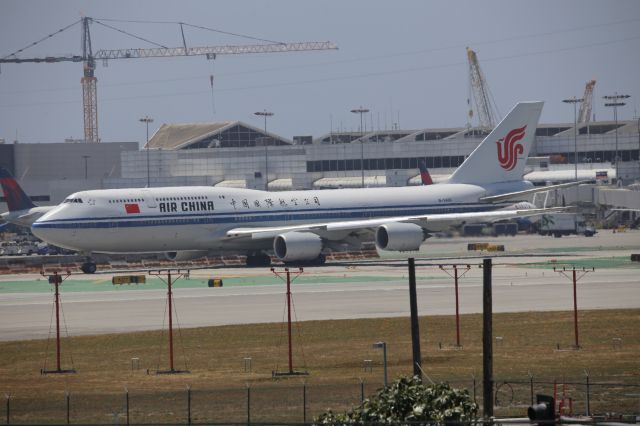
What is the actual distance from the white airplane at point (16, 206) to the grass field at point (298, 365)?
60.6 metres

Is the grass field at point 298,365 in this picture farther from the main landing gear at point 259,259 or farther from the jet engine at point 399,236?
the main landing gear at point 259,259

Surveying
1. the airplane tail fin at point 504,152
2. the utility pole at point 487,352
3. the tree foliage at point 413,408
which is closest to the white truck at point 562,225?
the airplane tail fin at point 504,152

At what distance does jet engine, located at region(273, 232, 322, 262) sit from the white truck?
3975 centimetres

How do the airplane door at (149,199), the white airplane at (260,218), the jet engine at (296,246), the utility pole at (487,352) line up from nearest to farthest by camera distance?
the utility pole at (487,352) → the white airplane at (260,218) → the airplane door at (149,199) → the jet engine at (296,246)

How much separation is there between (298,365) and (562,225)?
79.2 meters

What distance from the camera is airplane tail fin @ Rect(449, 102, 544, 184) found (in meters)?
99.9

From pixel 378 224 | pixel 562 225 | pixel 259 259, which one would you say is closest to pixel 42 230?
pixel 259 259

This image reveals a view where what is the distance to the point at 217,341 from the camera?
53719mm

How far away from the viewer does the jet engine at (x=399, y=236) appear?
289ft

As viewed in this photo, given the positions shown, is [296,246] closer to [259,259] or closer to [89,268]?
[259,259]

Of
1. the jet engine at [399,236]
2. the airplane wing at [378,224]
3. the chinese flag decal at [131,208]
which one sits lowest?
the jet engine at [399,236]

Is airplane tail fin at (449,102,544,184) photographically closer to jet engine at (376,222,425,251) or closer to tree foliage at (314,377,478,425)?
jet engine at (376,222,425,251)

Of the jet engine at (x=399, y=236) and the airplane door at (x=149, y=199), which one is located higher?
the airplane door at (x=149, y=199)

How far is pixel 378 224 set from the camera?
8931 centimetres
